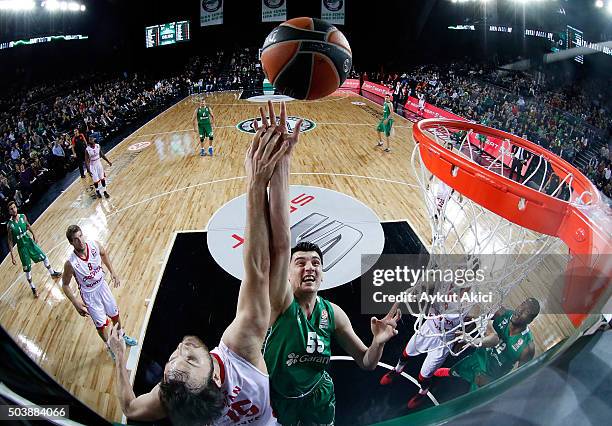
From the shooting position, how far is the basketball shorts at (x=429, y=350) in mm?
3422

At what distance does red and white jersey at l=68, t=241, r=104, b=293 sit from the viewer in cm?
355

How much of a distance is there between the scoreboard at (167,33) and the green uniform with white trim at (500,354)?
1992cm

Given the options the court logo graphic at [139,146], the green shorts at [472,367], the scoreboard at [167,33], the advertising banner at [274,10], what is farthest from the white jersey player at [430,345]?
the scoreboard at [167,33]

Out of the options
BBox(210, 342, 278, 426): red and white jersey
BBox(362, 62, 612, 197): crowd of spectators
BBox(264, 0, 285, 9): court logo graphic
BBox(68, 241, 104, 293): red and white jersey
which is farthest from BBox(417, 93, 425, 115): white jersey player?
BBox(210, 342, 278, 426): red and white jersey

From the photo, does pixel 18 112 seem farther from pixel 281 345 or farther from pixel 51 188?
pixel 281 345

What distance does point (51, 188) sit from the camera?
7.88 metres

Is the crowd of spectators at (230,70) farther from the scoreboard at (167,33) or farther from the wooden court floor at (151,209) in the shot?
the wooden court floor at (151,209)

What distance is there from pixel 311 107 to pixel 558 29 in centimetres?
973

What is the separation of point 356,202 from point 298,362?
490 cm

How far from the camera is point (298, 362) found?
2.27m

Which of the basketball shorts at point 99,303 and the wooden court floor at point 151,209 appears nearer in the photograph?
the basketball shorts at point 99,303

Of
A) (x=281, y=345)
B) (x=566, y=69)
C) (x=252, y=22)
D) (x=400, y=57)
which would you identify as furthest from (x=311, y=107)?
(x=281, y=345)

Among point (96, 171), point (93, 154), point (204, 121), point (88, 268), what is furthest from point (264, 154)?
point (204, 121)

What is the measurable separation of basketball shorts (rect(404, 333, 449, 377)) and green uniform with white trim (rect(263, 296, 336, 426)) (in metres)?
1.28
